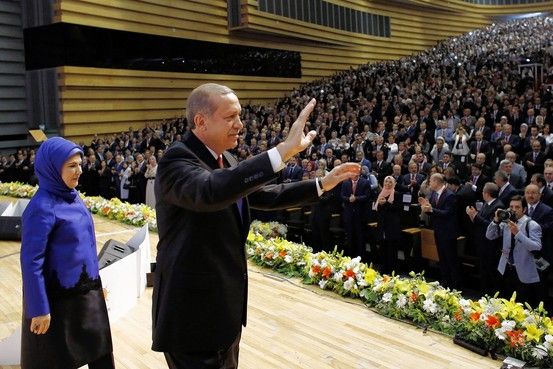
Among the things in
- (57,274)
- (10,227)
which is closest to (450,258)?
(57,274)

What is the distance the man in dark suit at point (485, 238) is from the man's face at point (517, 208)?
1.82 ft

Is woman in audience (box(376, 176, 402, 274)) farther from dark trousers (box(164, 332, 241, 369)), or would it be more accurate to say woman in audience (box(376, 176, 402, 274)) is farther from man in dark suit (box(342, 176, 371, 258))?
dark trousers (box(164, 332, 241, 369))

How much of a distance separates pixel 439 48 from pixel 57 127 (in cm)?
1758

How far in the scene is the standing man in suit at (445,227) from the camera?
6.08 meters

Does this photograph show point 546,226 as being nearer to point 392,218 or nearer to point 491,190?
point 491,190

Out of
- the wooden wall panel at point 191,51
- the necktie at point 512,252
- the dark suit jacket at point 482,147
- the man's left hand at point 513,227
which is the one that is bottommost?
the necktie at point 512,252

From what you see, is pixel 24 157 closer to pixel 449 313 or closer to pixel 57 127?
pixel 57 127

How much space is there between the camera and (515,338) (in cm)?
300

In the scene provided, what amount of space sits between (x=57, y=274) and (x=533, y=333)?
2408 mm

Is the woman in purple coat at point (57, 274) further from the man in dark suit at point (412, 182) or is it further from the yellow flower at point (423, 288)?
the man in dark suit at point (412, 182)

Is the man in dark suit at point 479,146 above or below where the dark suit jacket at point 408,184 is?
above

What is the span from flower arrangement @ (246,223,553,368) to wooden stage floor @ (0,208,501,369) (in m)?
0.09

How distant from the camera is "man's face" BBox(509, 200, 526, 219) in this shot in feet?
16.5

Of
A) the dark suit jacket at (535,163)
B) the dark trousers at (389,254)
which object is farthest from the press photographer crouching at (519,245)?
the dark suit jacket at (535,163)
